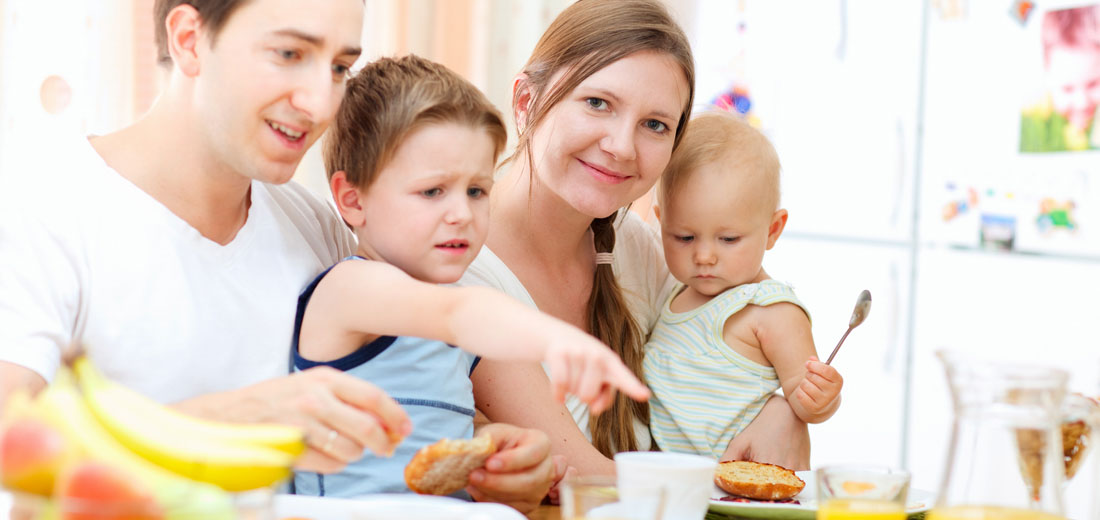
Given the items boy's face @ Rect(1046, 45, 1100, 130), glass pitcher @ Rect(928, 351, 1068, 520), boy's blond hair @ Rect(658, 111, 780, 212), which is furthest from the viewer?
boy's face @ Rect(1046, 45, 1100, 130)

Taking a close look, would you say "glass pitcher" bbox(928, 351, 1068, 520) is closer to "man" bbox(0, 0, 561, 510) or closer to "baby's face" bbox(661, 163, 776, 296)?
"man" bbox(0, 0, 561, 510)

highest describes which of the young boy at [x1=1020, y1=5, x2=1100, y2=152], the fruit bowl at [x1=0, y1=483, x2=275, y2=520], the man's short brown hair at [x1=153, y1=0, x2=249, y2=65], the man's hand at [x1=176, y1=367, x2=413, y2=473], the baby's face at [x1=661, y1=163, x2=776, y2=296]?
the young boy at [x1=1020, y1=5, x2=1100, y2=152]

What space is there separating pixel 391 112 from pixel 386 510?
60 cm

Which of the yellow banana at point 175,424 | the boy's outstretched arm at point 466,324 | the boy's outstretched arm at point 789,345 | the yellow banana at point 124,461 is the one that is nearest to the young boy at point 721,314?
the boy's outstretched arm at point 789,345

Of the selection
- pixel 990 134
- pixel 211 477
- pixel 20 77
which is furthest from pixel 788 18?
pixel 211 477

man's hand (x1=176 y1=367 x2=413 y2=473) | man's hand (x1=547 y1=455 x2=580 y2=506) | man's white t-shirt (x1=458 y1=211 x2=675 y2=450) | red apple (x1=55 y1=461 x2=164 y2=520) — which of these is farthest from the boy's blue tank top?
red apple (x1=55 y1=461 x2=164 y2=520)

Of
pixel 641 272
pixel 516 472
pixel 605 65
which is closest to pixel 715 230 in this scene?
pixel 641 272

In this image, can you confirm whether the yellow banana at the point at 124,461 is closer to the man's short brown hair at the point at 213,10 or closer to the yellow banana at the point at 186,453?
the yellow banana at the point at 186,453

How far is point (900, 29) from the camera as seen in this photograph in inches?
131

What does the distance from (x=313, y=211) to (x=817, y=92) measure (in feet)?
8.20

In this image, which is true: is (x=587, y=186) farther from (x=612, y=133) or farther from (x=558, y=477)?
(x=558, y=477)

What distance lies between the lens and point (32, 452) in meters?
0.55

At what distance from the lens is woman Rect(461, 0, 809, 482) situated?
1.45 m

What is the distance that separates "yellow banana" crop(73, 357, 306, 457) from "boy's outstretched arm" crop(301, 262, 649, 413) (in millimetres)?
241
